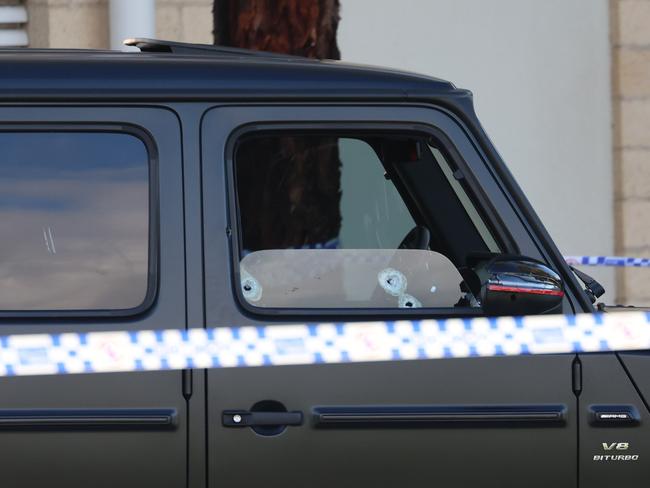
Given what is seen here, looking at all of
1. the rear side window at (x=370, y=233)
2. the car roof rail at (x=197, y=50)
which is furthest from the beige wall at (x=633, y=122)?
the car roof rail at (x=197, y=50)

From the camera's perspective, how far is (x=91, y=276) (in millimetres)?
2607

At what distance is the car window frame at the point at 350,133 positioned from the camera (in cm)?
264

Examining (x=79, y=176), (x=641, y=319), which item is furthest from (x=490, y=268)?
(x=79, y=176)

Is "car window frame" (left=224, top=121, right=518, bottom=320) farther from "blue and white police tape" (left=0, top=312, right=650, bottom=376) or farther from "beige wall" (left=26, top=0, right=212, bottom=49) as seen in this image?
"beige wall" (left=26, top=0, right=212, bottom=49)

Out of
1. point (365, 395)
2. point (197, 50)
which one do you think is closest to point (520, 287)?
point (365, 395)

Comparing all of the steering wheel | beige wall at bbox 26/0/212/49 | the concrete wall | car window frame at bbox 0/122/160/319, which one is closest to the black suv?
car window frame at bbox 0/122/160/319

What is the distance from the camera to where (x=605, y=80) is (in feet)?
27.4

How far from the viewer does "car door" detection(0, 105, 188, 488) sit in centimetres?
254

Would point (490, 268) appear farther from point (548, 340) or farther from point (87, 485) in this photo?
point (87, 485)

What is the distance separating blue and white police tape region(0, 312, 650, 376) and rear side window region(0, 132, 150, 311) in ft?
0.32

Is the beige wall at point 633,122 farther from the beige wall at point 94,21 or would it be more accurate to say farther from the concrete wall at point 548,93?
the beige wall at point 94,21

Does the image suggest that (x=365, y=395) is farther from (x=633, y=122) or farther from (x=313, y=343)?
(x=633, y=122)

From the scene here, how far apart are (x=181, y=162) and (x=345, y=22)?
5558mm

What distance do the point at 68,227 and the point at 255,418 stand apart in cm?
58
